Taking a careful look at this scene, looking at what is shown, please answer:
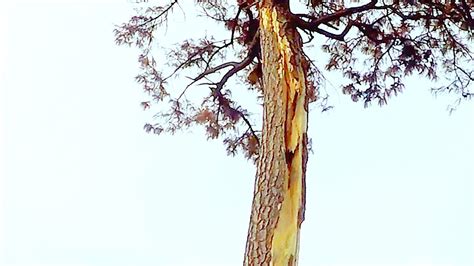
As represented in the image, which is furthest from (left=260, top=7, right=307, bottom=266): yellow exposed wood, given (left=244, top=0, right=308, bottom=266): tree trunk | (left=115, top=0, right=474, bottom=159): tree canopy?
(left=115, top=0, right=474, bottom=159): tree canopy

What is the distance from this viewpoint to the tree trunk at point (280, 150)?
246cm

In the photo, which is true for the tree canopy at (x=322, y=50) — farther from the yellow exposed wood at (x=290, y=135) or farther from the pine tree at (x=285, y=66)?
the yellow exposed wood at (x=290, y=135)

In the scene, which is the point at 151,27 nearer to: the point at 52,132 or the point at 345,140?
the point at 52,132

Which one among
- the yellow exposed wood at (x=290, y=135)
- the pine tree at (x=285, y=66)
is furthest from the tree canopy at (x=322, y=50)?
the yellow exposed wood at (x=290, y=135)

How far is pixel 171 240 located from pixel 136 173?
1.62 feet

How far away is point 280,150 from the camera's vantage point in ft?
8.41

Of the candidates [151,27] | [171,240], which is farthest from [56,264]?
[151,27]

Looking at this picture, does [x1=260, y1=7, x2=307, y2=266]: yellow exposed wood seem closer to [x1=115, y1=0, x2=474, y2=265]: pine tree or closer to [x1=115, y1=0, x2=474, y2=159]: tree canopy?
[x1=115, y1=0, x2=474, y2=265]: pine tree

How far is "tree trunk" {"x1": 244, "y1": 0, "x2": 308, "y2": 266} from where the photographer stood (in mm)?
2455

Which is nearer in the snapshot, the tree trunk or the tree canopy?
the tree trunk

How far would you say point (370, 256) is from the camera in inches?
159

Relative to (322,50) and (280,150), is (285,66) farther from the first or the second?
(322,50)

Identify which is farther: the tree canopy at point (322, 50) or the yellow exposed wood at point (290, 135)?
the tree canopy at point (322, 50)

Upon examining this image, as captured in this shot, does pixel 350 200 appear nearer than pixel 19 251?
No
